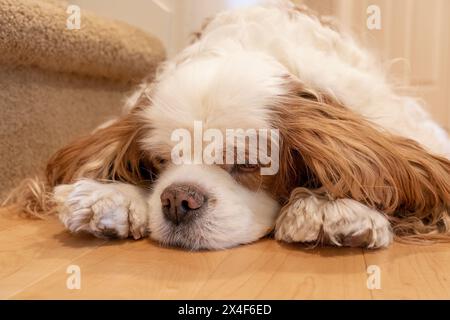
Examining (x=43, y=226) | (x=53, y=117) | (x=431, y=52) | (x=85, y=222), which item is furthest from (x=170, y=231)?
(x=431, y=52)

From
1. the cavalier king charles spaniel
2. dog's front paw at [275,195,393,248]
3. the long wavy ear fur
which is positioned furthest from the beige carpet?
dog's front paw at [275,195,393,248]

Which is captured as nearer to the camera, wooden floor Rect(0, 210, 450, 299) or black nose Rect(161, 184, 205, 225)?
wooden floor Rect(0, 210, 450, 299)

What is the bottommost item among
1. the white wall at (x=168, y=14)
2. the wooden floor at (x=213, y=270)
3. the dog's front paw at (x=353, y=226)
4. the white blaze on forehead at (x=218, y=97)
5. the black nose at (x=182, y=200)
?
the wooden floor at (x=213, y=270)

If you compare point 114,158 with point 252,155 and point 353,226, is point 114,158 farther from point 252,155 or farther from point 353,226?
point 353,226

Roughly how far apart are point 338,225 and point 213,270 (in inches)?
15.3

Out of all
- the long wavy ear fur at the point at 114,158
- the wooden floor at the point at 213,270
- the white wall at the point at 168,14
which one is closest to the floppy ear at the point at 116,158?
the long wavy ear fur at the point at 114,158

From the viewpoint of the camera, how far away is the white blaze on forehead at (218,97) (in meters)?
1.73

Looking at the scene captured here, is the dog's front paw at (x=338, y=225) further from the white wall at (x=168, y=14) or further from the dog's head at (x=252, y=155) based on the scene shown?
the white wall at (x=168, y=14)

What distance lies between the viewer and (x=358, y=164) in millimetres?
1720

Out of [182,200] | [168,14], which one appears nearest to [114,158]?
[182,200]

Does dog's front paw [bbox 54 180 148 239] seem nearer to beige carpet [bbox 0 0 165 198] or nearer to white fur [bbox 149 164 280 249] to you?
white fur [bbox 149 164 280 249]

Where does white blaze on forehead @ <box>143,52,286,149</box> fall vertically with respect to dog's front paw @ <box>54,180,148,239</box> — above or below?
above

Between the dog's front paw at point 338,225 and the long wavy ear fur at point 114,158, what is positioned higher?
the long wavy ear fur at point 114,158

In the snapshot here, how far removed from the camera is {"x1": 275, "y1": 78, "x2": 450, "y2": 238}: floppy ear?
171cm
